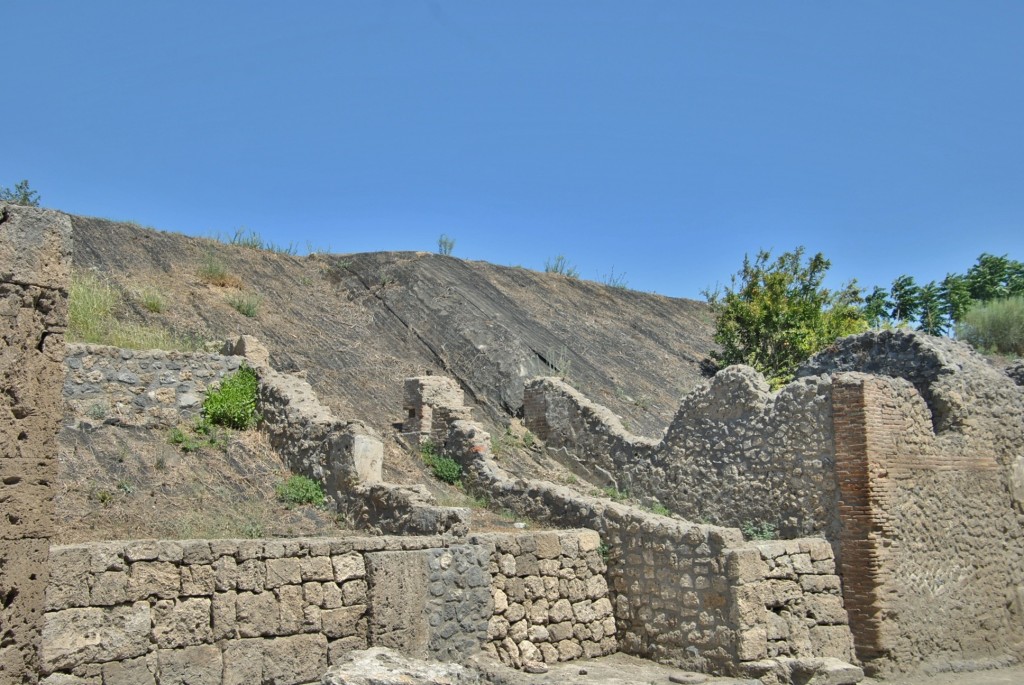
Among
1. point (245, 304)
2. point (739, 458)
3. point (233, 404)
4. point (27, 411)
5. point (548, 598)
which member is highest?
point (245, 304)

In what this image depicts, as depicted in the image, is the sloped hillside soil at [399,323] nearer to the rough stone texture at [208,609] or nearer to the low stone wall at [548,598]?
the low stone wall at [548,598]

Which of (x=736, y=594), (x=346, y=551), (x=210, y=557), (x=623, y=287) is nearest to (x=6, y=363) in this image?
(x=210, y=557)

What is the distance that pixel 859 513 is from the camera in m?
11.0

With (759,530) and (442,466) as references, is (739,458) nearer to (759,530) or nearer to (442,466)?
(759,530)

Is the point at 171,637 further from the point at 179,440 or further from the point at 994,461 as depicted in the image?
the point at 994,461

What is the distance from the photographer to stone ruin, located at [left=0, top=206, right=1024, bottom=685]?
24.8ft

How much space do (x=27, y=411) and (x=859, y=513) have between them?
29.6ft

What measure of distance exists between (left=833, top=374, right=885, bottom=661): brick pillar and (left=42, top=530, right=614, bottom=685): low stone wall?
9.88ft

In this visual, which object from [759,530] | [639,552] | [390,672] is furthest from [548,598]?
[390,672]

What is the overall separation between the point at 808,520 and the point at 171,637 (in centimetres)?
720

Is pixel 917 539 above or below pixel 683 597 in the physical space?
above

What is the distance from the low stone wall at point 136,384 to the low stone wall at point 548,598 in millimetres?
4826

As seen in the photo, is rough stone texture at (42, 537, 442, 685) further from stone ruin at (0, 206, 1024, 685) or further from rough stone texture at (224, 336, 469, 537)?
rough stone texture at (224, 336, 469, 537)

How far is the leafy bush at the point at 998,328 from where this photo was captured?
2562 cm
